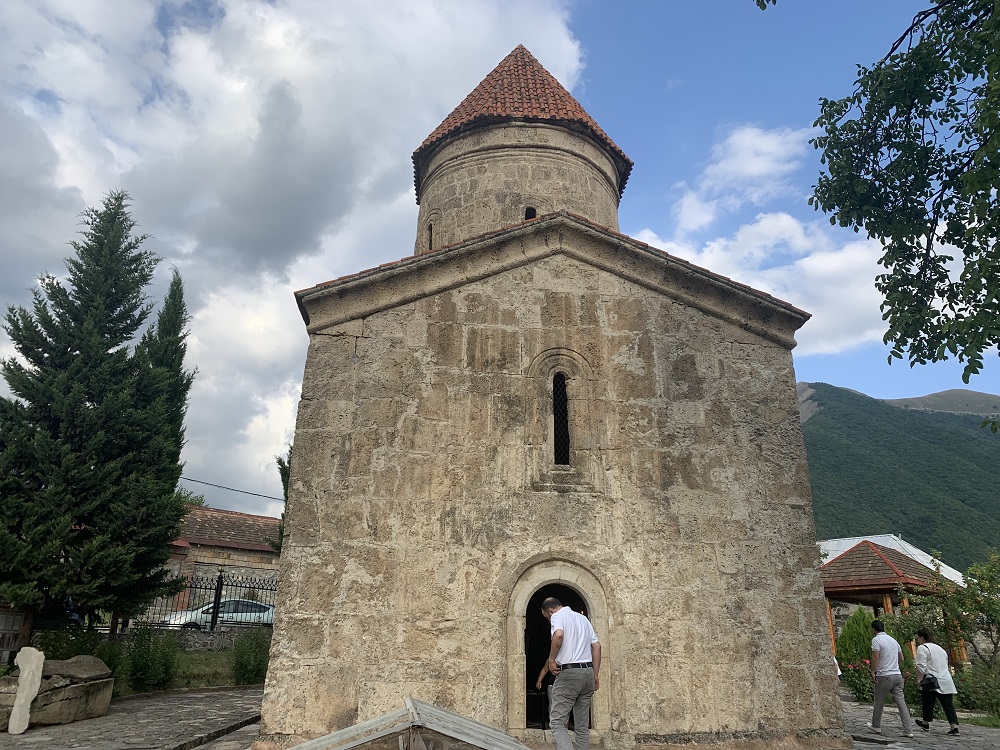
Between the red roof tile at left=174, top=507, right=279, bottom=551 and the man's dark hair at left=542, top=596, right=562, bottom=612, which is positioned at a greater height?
the red roof tile at left=174, top=507, right=279, bottom=551

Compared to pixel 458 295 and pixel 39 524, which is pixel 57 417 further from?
pixel 458 295

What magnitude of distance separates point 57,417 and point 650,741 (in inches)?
393

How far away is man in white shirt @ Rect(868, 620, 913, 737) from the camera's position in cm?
760

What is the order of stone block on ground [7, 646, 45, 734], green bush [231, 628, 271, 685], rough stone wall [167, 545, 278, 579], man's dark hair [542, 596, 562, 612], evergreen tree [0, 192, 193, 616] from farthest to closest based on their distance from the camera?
rough stone wall [167, 545, 278, 579] → green bush [231, 628, 271, 685] → evergreen tree [0, 192, 193, 616] → stone block on ground [7, 646, 45, 734] → man's dark hair [542, 596, 562, 612]

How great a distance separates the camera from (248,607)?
53.7 feet

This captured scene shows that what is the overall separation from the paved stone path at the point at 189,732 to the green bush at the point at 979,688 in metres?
1.80

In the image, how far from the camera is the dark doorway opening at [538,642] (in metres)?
6.78

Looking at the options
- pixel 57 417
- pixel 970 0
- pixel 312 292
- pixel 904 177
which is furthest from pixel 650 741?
pixel 57 417

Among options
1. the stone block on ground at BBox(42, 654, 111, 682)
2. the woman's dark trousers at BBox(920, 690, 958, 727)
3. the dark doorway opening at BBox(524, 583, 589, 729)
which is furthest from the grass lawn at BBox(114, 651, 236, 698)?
the woman's dark trousers at BBox(920, 690, 958, 727)

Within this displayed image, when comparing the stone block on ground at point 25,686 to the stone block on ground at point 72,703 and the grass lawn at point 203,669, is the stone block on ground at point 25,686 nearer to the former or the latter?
the stone block on ground at point 72,703

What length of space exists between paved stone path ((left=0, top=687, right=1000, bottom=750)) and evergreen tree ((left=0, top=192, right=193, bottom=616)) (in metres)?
1.95

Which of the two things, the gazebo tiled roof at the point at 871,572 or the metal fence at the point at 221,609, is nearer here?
the gazebo tiled roof at the point at 871,572

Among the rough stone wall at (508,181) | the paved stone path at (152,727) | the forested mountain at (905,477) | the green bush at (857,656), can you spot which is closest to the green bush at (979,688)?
the green bush at (857,656)

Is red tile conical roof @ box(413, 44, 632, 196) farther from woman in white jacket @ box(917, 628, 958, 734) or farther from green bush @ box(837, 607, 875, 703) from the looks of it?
green bush @ box(837, 607, 875, 703)
